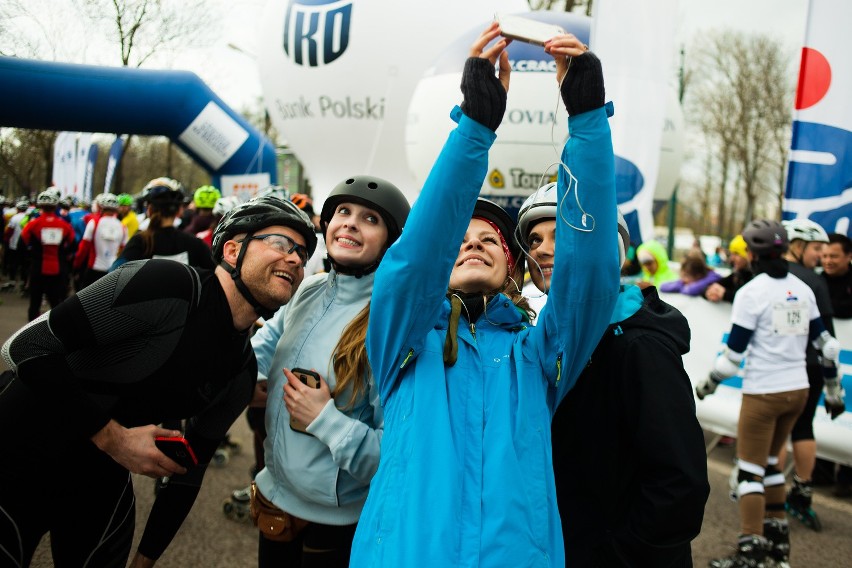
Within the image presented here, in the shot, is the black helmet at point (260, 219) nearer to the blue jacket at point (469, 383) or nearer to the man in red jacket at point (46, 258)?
the blue jacket at point (469, 383)

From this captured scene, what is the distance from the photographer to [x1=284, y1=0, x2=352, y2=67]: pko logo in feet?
35.5

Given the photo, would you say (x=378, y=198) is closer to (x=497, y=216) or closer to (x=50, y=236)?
(x=497, y=216)

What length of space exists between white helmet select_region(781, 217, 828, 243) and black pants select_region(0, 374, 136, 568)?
15.4 ft

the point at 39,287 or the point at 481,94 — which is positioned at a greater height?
the point at 481,94

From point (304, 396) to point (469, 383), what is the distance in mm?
768

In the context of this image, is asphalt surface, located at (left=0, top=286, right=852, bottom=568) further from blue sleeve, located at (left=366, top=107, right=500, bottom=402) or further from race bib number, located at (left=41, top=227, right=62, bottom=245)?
race bib number, located at (left=41, top=227, right=62, bottom=245)

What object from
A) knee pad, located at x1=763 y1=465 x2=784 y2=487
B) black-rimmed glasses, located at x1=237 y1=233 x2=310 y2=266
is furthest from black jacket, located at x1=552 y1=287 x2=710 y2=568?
Answer: knee pad, located at x1=763 y1=465 x2=784 y2=487

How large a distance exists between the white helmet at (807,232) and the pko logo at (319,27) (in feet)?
27.9

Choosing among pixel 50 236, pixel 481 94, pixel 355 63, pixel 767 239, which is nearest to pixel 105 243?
pixel 50 236

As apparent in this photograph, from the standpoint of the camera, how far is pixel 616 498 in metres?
1.76

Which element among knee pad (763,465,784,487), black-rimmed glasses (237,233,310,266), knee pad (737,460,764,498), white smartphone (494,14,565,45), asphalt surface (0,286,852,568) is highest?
white smartphone (494,14,565,45)

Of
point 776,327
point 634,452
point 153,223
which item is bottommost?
point 776,327

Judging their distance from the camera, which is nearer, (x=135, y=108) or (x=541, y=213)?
(x=541, y=213)

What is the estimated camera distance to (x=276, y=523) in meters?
2.21
